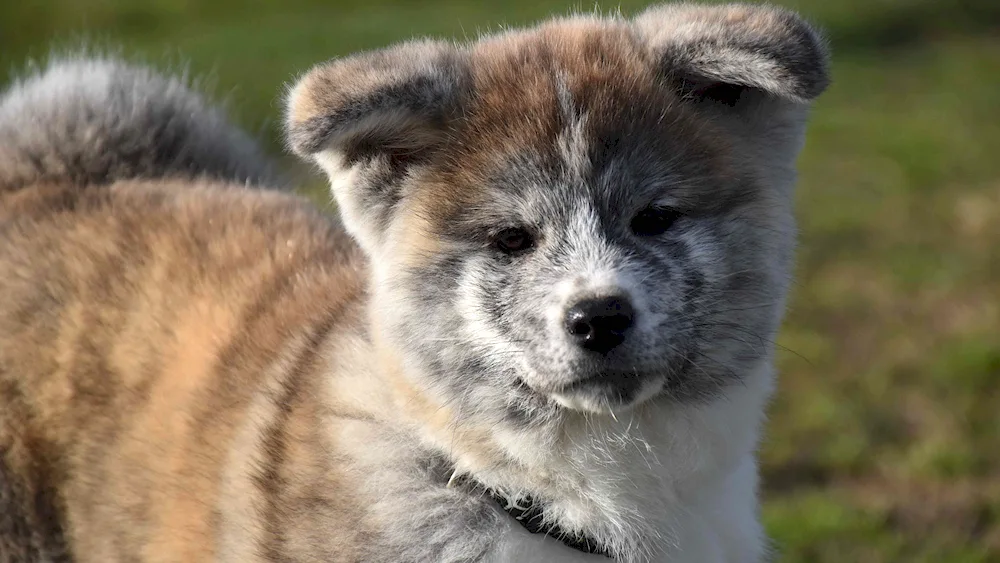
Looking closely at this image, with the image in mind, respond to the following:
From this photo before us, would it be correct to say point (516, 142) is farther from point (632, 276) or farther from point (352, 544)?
point (352, 544)

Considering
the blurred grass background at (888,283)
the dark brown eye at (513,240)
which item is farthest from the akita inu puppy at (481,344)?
the blurred grass background at (888,283)

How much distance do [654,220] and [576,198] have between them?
0.21 metres

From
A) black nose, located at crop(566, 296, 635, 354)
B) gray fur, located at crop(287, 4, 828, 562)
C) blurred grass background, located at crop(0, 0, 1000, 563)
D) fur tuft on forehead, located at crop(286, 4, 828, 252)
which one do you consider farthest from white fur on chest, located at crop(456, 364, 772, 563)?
blurred grass background, located at crop(0, 0, 1000, 563)

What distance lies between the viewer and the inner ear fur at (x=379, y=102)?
2703mm

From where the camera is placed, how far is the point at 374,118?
109 inches

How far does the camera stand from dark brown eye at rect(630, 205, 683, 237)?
2779 millimetres

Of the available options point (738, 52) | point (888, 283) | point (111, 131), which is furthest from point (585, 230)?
point (888, 283)

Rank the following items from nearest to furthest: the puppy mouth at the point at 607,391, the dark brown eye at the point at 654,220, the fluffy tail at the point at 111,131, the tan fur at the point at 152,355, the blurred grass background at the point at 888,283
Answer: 1. the puppy mouth at the point at 607,391
2. the dark brown eye at the point at 654,220
3. the tan fur at the point at 152,355
4. the fluffy tail at the point at 111,131
5. the blurred grass background at the point at 888,283

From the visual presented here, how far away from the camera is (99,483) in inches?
135

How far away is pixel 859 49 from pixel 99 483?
9895 millimetres

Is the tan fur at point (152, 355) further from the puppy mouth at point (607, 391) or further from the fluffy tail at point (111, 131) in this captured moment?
the puppy mouth at point (607, 391)

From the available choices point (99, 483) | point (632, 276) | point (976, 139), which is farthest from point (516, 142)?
point (976, 139)

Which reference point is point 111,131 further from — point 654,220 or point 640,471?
point 640,471

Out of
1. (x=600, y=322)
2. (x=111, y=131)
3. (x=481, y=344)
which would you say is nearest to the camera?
(x=600, y=322)
